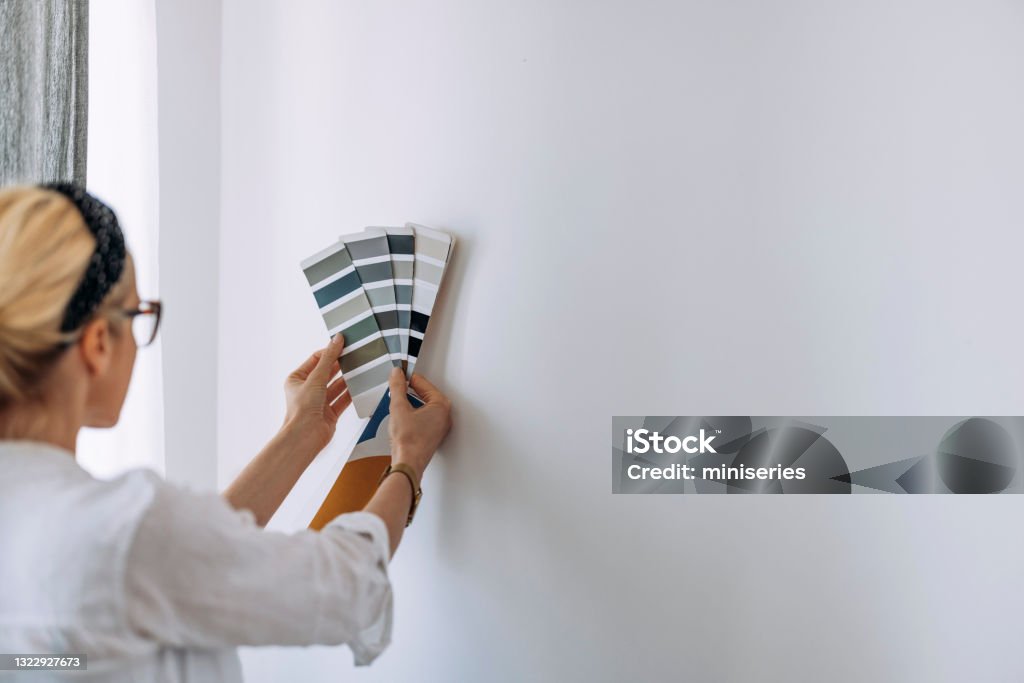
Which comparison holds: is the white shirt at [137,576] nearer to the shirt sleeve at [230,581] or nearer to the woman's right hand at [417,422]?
the shirt sleeve at [230,581]

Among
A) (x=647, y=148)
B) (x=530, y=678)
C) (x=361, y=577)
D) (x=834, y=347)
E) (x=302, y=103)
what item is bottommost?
(x=530, y=678)

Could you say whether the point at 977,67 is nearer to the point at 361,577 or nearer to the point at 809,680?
the point at 809,680

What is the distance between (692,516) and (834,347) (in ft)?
0.87

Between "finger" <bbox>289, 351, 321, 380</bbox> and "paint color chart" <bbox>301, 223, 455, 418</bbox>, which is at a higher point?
"paint color chart" <bbox>301, 223, 455, 418</bbox>

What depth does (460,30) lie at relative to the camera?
47.6 inches

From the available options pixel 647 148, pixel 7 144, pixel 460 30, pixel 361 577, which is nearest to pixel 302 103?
pixel 460 30

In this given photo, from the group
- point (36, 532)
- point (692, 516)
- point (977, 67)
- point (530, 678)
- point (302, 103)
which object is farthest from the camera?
point (302, 103)

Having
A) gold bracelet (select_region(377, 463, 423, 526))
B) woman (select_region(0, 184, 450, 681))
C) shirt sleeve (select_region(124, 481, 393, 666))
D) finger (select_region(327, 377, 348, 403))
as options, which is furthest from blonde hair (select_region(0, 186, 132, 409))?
finger (select_region(327, 377, 348, 403))

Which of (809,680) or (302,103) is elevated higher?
(302,103)

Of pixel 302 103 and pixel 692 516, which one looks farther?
pixel 302 103

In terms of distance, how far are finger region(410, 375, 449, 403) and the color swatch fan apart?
0.01 metres

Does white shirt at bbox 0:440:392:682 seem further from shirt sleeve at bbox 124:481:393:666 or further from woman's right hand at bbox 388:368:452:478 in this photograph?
woman's right hand at bbox 388:368:452:478

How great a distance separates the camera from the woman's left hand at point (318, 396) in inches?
50.4

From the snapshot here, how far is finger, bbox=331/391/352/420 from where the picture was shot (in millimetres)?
1325
